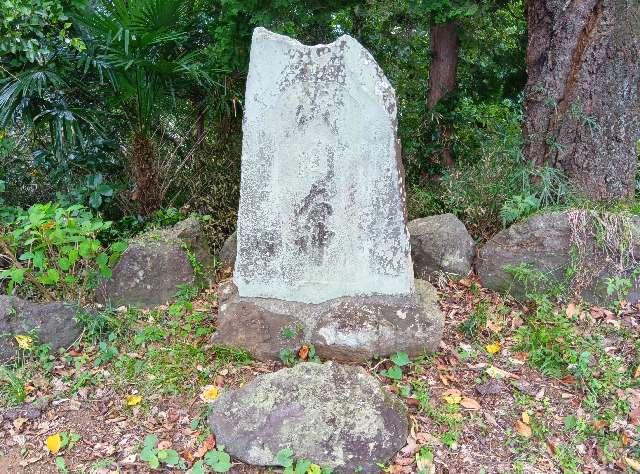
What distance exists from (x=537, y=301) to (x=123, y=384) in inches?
109

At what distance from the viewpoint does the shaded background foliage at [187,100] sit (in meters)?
4.27

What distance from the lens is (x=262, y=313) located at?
3469 millimetres

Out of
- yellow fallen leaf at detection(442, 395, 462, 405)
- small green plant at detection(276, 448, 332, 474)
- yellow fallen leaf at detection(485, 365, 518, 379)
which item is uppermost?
yellow fallen leaf at detection(485, 365, 518, 379)

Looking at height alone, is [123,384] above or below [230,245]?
below

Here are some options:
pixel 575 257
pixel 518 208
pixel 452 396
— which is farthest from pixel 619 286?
pixel 452 396

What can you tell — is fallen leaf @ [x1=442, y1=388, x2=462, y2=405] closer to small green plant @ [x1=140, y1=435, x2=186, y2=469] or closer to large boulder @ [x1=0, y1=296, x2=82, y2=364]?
small green plant @ [x1=140, y1=435, x2=186, y2=469]

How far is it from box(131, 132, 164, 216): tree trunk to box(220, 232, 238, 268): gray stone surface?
891 mm

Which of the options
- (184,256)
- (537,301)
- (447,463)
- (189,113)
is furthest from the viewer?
(189,113)

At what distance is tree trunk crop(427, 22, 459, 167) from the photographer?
560 cm

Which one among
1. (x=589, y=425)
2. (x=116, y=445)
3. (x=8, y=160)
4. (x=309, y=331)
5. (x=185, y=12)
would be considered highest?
(x=185, y=12)

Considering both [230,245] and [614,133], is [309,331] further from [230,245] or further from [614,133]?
[614,133]

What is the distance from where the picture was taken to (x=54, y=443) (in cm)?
299

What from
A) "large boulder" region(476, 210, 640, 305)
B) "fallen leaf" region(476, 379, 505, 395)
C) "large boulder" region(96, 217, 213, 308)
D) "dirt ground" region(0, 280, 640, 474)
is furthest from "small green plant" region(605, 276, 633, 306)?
"large boulder" region(96, 217, 213, 308)

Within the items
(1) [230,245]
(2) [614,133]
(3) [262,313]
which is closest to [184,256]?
(1) [230,245]
